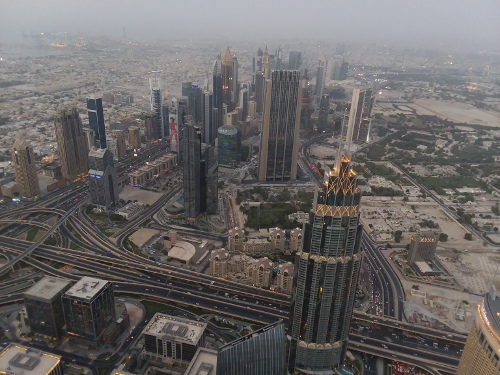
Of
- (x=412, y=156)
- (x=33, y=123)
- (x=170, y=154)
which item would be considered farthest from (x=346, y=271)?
(x=33, y=123)

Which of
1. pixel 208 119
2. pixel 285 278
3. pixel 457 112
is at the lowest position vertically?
pixel 285 278

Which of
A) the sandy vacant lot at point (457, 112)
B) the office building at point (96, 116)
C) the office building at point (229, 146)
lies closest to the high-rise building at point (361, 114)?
the office building at point (229, 146)

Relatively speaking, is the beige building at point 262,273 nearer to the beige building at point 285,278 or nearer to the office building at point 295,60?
the beige building at point 285,278

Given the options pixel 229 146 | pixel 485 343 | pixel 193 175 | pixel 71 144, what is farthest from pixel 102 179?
pixel 485 343

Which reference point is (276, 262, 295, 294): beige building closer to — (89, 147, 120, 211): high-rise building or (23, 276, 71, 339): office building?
(23, 276, 71, 339): office building

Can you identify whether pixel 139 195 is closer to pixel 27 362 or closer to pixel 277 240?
pixel 277 240

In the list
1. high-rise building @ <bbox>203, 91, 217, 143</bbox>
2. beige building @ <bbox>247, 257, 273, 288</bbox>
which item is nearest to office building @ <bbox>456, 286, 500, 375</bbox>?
beige building @ <bbox>247, 257, 273, 288</bbox>
